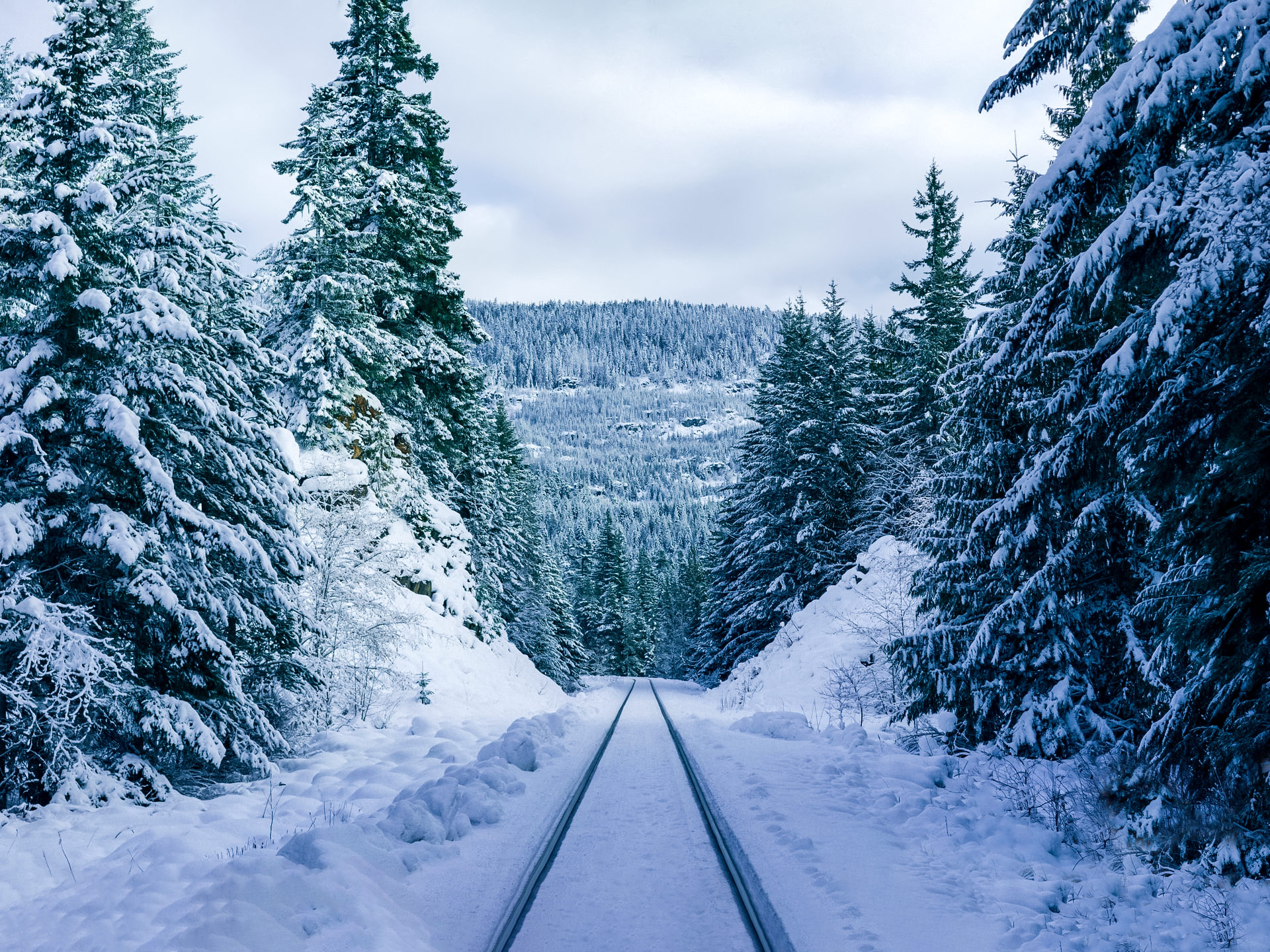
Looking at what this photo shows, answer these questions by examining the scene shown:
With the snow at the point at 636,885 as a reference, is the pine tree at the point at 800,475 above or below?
above

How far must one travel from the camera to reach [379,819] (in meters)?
6.97

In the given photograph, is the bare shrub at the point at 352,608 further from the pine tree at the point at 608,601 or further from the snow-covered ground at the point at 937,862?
the pine tree at the point at 608,601

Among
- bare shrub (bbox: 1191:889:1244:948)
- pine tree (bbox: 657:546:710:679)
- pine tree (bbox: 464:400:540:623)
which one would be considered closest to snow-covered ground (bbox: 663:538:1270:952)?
bare shrub (bbox: 1191:889:1244:948)

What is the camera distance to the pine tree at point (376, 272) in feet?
60.4

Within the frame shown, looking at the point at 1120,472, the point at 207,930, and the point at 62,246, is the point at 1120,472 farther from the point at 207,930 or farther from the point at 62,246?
the point at 62,246

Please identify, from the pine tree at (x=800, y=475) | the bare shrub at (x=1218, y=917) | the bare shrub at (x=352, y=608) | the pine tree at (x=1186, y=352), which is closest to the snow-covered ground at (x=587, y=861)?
the bare shrub at (x=1218, y=917)

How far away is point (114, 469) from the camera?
8.74m

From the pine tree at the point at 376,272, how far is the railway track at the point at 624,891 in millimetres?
13382

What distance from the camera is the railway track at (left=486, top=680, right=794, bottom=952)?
15.4ft

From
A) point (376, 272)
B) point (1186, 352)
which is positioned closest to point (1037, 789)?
point (1186, 352)

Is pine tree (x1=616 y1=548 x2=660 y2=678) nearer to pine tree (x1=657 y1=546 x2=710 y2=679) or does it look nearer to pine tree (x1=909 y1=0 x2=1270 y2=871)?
pine tree (x1=657 y1=546 x2=710 y2=679)

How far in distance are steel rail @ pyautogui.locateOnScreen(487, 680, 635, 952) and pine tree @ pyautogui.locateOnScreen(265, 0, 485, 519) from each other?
511 inches

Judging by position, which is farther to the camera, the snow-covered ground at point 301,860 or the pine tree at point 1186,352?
the snow-covered ground at point 301,860

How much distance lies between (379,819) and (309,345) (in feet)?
46.2
